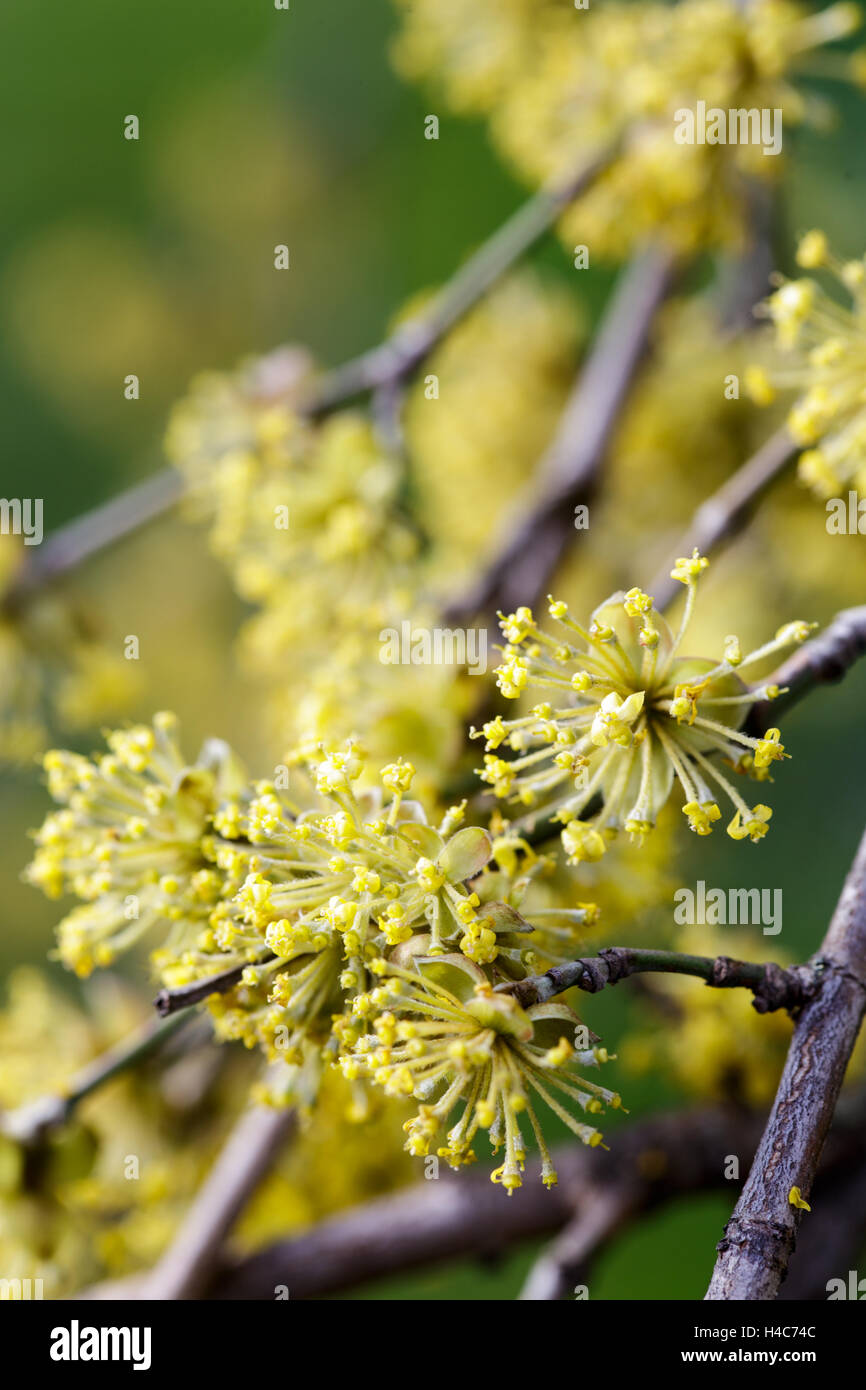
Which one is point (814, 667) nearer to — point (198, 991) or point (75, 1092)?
point (198, 991)

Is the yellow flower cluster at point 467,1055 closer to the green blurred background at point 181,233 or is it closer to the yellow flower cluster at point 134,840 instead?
the yellow flower cluster at point 134,840

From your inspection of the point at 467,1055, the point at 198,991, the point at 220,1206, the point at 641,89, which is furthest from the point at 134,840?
the point at 641,89

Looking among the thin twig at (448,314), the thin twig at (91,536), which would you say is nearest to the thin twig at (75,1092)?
the thin twig at (91,536)

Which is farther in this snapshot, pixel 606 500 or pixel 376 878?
pixel 606 500

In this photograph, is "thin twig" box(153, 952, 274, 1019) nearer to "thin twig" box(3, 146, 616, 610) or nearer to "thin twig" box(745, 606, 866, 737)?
"thin twig" box(745, 606, 866, 737)

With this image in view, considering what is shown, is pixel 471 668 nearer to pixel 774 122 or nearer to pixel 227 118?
pixel 774 122

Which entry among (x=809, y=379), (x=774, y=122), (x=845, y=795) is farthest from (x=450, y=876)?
(x=845, y=795)
